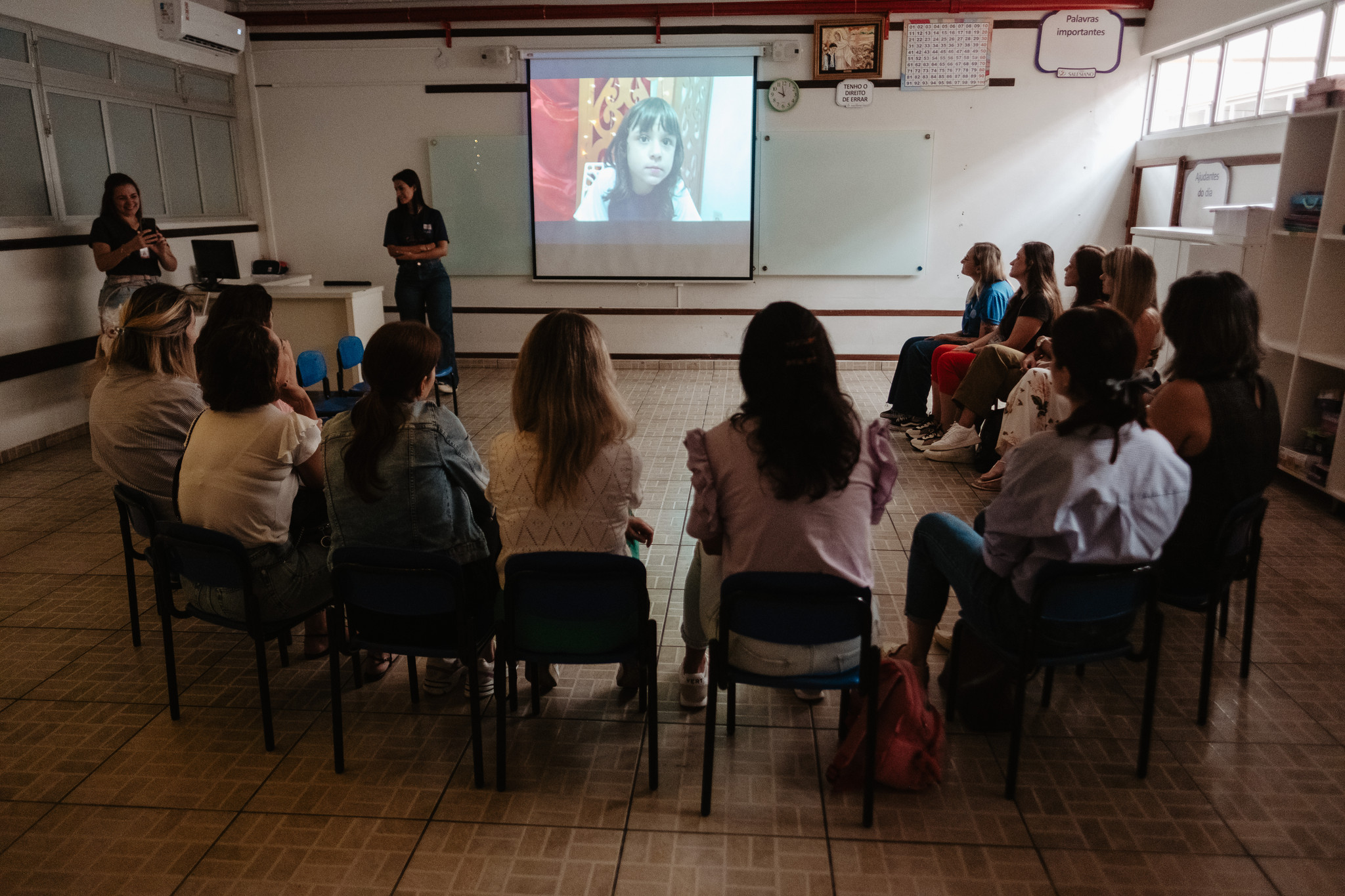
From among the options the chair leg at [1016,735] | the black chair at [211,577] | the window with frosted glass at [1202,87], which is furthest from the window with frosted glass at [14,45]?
the window with frosted glass at [1202,87]

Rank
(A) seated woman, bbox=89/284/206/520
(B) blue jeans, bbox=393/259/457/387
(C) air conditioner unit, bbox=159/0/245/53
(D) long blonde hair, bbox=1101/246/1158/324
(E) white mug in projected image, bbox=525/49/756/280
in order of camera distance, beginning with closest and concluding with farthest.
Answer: (A) seated woman, bbox=89/284/206/520, (D) long blonde hair, bbox=1101/246/1158/324, (C) air conditioner unit, bbox=159/0/245/53, (B) blue jeans, bbox=393/259/457/387, (E) white mug in projected image, bbox=525/49/756/280

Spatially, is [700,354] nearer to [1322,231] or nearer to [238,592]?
[1322,231]

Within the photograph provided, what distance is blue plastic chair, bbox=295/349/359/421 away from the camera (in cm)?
367

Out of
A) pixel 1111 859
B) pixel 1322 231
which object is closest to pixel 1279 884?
pixel 1111 859

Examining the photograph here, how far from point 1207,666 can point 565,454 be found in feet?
5.74

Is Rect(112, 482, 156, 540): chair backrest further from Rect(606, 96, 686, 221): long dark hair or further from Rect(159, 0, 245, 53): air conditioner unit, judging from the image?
Rect(606, 96, 686, 221): long dark hair

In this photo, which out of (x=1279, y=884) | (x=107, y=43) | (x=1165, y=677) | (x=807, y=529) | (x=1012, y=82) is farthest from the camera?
(x=1012, y=82)

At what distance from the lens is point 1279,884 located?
1.73m

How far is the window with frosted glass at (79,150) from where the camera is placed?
4980 millimetres

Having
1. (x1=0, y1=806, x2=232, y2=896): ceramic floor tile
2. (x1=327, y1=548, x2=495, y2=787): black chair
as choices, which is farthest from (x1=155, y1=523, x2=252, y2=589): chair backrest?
(x1=0, y1=806, x2=232, y2=896): ceramic floor tile

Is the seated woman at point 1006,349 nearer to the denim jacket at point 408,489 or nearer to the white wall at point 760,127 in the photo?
the white wall at point 760,127

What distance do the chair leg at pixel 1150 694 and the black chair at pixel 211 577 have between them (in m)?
2.07

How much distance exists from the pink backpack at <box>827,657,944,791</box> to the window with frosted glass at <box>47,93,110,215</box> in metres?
5.41

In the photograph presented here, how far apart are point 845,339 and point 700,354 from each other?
3.90 ft
